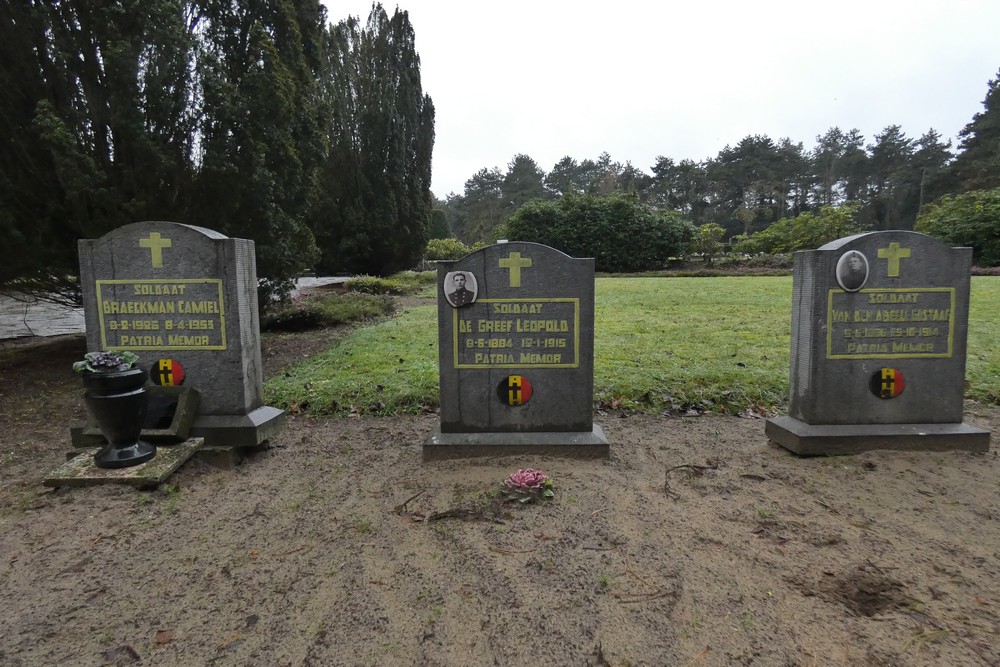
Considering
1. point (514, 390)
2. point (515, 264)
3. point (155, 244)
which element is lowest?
point (514, 390)

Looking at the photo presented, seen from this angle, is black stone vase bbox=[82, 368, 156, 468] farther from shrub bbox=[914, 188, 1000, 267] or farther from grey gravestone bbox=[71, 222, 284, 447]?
shrub bbox=[914, 188, 1000, 267]

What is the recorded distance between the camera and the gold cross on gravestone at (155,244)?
12.7 feet

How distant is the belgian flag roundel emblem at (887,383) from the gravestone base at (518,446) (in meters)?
1.95

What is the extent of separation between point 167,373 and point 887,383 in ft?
16.7

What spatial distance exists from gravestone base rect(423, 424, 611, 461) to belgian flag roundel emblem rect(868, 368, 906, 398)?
76.7 inches

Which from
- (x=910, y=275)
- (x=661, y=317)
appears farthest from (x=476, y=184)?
(x=910, y=275)

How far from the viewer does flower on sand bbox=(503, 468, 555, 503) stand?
309 centimetres

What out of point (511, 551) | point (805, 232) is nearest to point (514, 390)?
Answer: point (511, 551)

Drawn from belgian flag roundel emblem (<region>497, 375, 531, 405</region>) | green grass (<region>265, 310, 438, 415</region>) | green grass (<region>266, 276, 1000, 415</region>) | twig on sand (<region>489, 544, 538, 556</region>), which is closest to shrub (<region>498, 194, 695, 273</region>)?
green grass (<region>266, 276, 1000, 415</region>)

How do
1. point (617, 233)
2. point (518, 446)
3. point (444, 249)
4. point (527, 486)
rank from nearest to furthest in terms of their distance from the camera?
1. point (527, 486)
2. point (518, 446)
3. point (617, 233)
4. point (444, 249)

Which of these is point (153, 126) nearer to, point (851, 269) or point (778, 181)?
point (851, 269)

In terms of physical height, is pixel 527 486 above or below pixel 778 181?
below

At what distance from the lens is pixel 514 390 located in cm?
389

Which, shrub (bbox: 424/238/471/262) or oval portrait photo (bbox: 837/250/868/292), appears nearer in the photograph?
oval portrait photo (bbox: 837/250/868/292)
